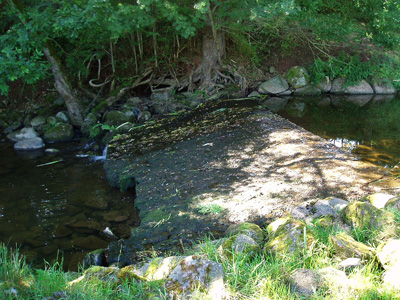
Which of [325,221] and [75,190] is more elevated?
[325,221]

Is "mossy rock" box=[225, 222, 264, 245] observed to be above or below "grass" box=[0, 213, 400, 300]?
below

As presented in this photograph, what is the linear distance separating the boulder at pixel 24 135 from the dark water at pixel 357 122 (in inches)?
291

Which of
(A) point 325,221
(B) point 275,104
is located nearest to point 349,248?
(A) point 325,221

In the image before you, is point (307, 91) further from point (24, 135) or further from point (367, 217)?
point (367, 217)

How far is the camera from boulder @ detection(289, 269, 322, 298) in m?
2.39

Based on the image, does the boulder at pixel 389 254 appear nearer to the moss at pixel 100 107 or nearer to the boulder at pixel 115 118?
the boulder at pixel 115 118

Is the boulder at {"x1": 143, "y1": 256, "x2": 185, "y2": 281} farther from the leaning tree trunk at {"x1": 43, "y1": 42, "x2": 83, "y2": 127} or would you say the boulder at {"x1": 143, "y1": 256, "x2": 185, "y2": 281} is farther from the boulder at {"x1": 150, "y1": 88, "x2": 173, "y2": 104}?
the boulder at {"x1": 150, "y1": 88, "x2": 173, "y2": 104}

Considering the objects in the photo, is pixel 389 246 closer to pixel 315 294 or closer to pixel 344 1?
pixel 315 294

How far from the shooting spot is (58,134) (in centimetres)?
1009

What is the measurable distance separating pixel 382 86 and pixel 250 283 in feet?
41.3

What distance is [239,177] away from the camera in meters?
5.57

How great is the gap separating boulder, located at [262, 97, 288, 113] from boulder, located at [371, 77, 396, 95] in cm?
351

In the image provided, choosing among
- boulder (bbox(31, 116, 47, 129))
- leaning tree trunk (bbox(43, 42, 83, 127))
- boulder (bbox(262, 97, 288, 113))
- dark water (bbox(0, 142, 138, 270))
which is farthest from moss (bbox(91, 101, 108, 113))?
boulder (bbox(262, 97, 288, 113))

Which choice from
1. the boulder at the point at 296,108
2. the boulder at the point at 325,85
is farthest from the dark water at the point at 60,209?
the boulder at the point at 325,85
